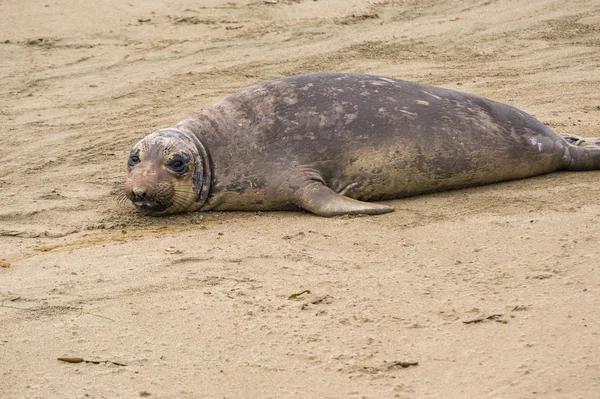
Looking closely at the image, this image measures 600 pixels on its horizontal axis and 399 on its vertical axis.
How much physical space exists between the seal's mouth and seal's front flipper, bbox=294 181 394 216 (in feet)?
2.42

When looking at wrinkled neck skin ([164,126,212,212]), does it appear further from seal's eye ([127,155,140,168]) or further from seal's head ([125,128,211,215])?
seal's eye ([127,155,140,168])

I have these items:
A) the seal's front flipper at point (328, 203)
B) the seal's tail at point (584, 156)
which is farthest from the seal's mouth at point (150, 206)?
the seal's tail at point (584, 156)

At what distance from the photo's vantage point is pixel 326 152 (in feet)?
17.2

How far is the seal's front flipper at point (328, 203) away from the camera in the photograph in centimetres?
496

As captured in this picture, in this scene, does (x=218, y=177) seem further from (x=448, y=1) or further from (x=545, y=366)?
(x=448, y=1)

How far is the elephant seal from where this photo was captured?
17.2 ft

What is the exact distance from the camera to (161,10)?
9453 mm

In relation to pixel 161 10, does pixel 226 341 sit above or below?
below

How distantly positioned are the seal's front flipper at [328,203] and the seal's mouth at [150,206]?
2.42ft

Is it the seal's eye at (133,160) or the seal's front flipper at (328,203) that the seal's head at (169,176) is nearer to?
the seal's eye at (133,160)

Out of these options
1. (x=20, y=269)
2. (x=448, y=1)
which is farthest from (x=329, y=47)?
(x=20, y=269)

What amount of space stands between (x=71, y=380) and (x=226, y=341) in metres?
0.56

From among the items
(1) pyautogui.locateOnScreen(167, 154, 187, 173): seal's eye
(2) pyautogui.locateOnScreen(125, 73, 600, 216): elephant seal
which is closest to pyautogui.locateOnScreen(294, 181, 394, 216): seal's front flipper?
(2) pyautogui.locateOnScreen(125, 73, 600, 216): elephant seal

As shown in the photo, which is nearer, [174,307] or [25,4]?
[174,307]
